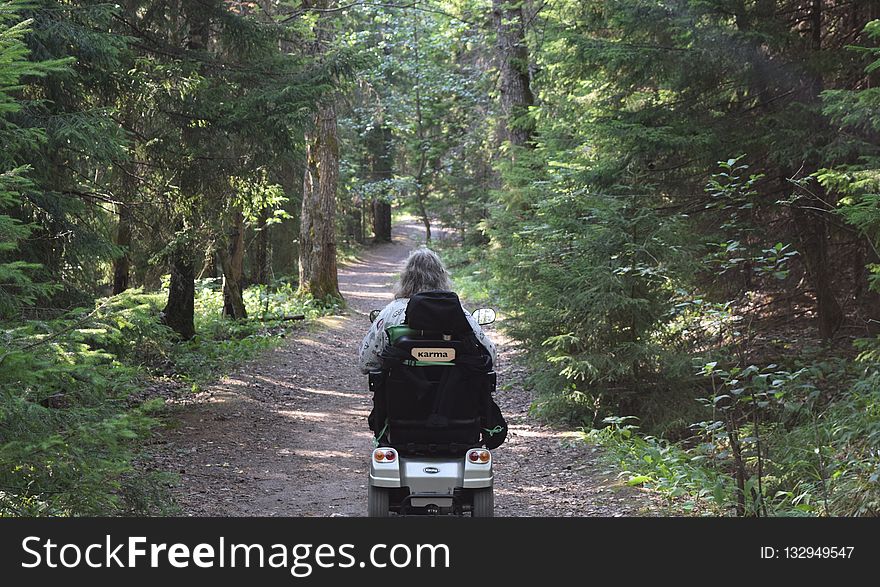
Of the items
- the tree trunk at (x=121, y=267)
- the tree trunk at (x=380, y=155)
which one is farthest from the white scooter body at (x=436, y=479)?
the tree trunk at (x=380, y=155)

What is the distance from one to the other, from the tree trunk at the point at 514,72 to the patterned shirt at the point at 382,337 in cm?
1265

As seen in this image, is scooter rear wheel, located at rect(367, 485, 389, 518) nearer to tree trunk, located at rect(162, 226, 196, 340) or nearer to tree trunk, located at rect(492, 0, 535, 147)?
tree trunk, located at rect(162, 226, 196, 340)

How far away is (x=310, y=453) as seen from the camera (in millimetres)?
9375

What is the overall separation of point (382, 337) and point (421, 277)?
2.18 feet

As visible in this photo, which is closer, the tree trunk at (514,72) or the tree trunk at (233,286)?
the tree trunk at (233,286)

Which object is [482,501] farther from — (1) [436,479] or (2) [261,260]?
(2) [261,260]

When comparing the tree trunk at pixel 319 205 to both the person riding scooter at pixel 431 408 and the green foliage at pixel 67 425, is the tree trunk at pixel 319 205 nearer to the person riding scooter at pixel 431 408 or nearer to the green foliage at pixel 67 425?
the green foliage at pixel 67 425

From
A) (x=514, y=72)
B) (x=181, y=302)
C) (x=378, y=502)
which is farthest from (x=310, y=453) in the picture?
(x=514, y=72)

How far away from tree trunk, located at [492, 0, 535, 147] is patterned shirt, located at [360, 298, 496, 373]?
1265cm

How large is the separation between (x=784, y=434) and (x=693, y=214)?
12.1ft

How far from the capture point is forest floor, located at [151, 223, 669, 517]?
7.24 m

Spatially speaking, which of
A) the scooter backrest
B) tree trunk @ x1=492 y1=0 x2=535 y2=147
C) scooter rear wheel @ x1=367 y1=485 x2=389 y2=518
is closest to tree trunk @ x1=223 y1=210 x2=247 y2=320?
tree trunk @ x1=492 y1=0 x2=535 y2=147

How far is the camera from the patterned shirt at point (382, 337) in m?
5.33

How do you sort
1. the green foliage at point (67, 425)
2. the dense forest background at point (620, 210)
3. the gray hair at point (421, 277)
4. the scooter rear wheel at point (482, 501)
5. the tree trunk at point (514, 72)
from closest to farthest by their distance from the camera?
the green foliage at point (67, 425) → the scooter rear wheel at point (482, 501) → the gray hair at point (421, 277) → the dense forest background at point (620, 210) → the tree trunk at point (514, 72)
